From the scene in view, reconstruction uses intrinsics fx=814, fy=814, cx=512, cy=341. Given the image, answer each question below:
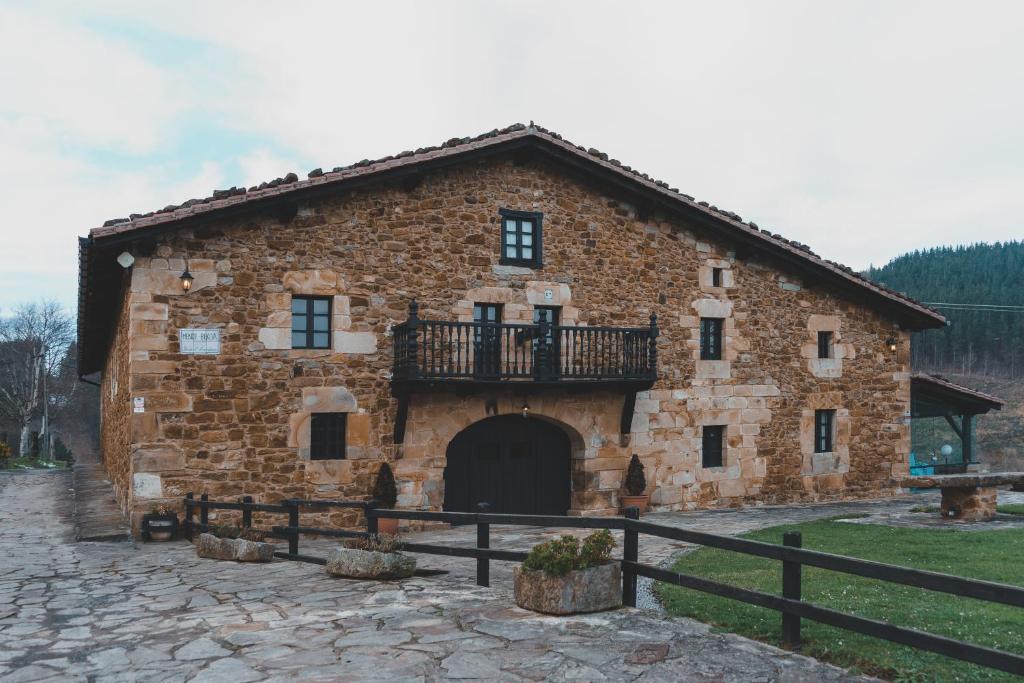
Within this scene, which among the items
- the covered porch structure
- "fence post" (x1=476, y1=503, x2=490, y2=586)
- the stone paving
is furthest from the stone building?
"fence post" (x1=476, y1=503, x2=490, y2=586)

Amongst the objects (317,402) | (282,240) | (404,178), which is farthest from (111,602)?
(404,178)

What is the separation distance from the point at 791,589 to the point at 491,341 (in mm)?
8926

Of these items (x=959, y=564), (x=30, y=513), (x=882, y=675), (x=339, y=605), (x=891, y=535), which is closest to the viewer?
(x=882, y=675)

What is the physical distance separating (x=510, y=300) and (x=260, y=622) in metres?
8.71

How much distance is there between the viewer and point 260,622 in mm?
7172

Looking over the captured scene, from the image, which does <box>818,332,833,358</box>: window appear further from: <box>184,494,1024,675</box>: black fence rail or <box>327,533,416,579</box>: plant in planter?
<box>327,533,416,579</box>: plant in planter

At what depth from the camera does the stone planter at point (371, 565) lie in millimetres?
8891

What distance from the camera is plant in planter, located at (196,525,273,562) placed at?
10164 mm

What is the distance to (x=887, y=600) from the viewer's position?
25.3 feet

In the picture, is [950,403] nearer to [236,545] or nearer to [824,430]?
[824,430]

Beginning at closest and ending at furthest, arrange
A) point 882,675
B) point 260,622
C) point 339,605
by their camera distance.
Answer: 1. point 882,675
2. point 260,622
3. point 339,605

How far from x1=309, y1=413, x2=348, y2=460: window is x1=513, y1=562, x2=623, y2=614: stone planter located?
678 cm

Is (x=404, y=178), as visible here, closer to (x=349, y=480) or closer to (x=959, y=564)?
(x=349, y=480)

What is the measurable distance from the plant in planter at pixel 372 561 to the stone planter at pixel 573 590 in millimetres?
1969
